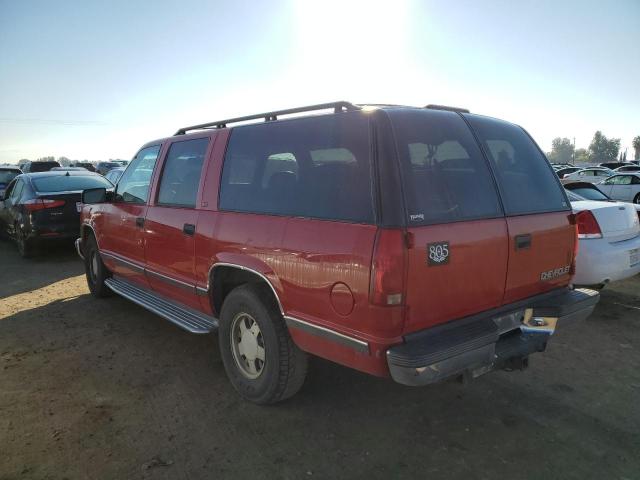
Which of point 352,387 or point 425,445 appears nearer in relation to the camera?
point 425,445

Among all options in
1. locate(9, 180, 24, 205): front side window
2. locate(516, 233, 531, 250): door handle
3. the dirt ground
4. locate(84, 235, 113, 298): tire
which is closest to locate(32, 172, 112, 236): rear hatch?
locate(9, 180, 24, 205): front side window

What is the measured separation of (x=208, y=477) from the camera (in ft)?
8.28

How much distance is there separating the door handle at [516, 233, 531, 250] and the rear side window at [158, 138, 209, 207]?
2.51 metres

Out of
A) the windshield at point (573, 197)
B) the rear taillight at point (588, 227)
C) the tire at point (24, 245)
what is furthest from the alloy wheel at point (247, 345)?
the tire at point (24, 245)

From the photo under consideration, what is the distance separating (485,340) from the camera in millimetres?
2557

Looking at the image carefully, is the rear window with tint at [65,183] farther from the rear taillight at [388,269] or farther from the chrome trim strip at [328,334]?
the rear taillight at [388,269]

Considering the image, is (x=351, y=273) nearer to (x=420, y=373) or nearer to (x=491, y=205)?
(x=420, y=373)

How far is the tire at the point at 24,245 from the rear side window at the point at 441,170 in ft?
28.1

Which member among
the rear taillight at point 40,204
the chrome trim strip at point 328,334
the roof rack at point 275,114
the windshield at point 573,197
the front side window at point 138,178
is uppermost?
the roof rack at point 275,114

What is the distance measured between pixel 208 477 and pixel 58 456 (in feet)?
3.26

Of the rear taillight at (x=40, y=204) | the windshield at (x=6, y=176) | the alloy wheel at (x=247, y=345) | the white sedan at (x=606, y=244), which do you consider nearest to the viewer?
the alloy wheel at (x=247, y=345)

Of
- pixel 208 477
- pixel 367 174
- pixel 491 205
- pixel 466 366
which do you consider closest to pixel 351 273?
pixel 367 174

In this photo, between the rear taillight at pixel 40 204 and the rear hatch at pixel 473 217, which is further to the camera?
the rear taillight at pixel 40 204

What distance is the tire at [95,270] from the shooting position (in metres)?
5.80
